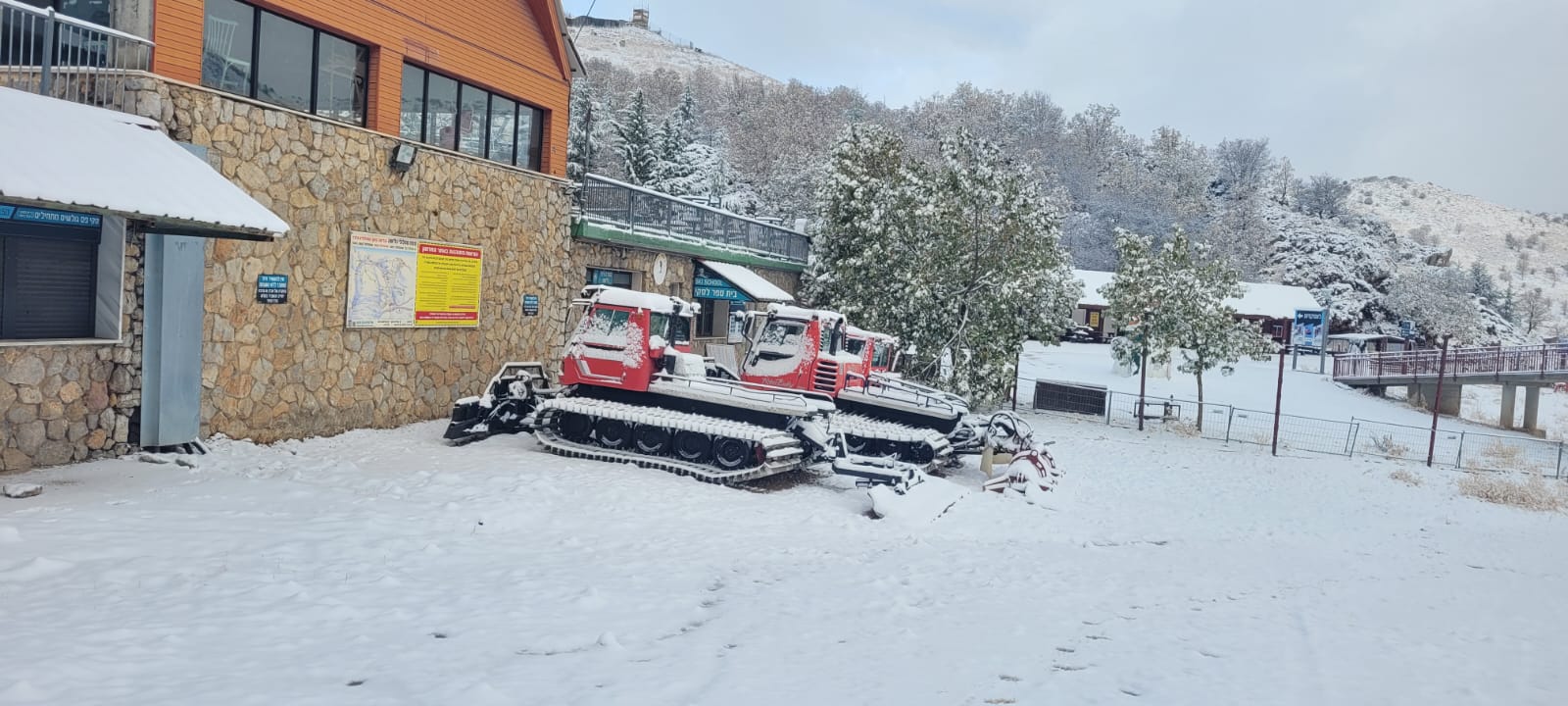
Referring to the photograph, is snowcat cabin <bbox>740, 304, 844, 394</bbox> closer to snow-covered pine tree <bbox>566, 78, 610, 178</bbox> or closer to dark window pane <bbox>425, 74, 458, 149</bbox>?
dark window pane <bbox>425, 74, 458, 149</bbox>

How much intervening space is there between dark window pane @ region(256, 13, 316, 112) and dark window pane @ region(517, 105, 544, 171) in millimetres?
4872

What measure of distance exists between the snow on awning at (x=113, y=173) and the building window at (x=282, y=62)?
1.76 metres

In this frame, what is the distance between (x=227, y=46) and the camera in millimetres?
11633

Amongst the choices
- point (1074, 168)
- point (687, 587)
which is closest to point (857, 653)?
point (687, 587)

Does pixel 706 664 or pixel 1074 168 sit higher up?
pixel 1074 168

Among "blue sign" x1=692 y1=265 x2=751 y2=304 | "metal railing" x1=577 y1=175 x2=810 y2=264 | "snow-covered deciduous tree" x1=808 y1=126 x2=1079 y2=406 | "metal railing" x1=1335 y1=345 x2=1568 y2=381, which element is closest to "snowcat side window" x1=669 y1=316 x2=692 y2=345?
"metal railing" x1=577 y1=175 x2=810 y2=264

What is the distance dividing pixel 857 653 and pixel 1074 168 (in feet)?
251

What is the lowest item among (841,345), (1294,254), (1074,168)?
(841,345)

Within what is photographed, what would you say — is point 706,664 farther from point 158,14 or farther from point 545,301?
point 545,301

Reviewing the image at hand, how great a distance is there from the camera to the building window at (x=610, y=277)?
19.9m

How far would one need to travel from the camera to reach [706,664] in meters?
6.21

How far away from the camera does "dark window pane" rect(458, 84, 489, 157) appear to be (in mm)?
16062

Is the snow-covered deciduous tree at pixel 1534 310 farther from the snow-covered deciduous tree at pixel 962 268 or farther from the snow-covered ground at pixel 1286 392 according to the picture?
the snow-covered deciduous tree at pixel 962 268

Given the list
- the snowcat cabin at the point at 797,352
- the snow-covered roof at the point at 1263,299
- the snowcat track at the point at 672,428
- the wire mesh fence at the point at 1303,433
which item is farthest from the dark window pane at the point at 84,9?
the snow-covered roof at the point at 1263,299
